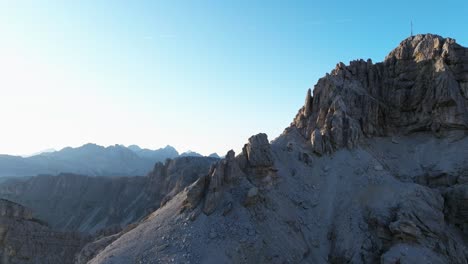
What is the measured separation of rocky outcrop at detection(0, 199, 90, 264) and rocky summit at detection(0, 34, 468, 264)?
2.06 meters

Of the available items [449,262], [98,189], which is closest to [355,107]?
[449,262]

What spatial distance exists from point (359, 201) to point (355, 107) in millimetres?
→ 13668

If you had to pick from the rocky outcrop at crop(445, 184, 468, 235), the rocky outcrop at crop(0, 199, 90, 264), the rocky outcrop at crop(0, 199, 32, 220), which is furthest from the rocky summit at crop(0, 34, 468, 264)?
the rocky outcrop at crop(0, 199, 90, 264)

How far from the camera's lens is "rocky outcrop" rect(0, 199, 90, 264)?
56.8m

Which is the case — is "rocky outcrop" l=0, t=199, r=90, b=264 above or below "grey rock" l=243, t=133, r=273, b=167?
below

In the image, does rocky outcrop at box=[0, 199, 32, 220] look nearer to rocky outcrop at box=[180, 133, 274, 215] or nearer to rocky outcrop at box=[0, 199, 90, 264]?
rocky outcrop at box=[0, 199, 90, 264]

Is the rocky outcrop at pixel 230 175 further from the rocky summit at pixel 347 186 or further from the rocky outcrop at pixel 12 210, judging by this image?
the rocky outcrop at pixel 12 210

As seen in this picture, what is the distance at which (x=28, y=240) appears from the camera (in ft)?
192

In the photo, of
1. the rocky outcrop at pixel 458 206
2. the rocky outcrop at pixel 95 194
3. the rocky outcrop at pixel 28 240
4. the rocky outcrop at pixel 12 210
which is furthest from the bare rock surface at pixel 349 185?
the rocky outcrop at pixel 95 194

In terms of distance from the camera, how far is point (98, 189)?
11712 cm

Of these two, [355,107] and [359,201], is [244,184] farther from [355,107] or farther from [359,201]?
[355,107]

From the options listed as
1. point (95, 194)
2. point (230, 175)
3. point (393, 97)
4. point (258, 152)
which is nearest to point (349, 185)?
point (258, 152)

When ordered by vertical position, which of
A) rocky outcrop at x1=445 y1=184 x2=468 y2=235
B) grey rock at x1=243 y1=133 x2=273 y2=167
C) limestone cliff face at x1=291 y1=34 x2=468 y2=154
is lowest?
rocky outcrop at x1=445 y1=184 x2=468 y2=235

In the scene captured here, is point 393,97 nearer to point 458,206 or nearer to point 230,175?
point 458,206
